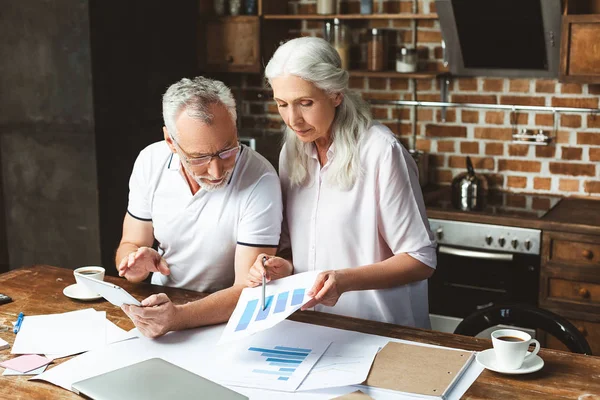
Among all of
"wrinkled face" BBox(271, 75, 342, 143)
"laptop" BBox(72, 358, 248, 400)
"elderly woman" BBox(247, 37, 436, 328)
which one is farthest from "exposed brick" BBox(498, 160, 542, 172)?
"laptop" BBox(72, 358, 248, 400)

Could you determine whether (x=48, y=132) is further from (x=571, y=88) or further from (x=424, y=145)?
(x=571, y=88)

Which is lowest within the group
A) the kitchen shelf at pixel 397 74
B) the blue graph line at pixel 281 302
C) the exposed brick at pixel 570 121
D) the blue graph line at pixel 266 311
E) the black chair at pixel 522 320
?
the black chair at pixel 522 320

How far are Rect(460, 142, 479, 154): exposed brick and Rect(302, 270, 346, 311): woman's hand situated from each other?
2.30 m

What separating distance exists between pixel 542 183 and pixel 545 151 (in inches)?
6.7

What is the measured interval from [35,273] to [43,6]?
1.80 m

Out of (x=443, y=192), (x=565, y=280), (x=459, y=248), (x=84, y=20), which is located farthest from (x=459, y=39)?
(x=84, y=20)

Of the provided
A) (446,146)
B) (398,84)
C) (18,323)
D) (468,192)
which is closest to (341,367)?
(18,323)

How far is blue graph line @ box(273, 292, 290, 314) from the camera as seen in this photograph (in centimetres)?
186

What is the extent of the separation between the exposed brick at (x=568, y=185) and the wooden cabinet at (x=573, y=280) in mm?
637

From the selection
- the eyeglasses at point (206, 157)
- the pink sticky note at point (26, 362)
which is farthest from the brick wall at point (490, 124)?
the pink sticky note at point (26, 362)

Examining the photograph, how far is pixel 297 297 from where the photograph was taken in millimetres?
1889

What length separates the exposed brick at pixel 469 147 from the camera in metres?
4.06

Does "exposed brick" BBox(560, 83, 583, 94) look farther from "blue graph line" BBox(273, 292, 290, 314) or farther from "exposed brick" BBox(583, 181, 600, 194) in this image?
"blue graph line" BBox(273, 292, 290, 314)

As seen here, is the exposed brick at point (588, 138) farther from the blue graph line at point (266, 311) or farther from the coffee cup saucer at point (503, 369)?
the blue graph line at point (266, 311)
